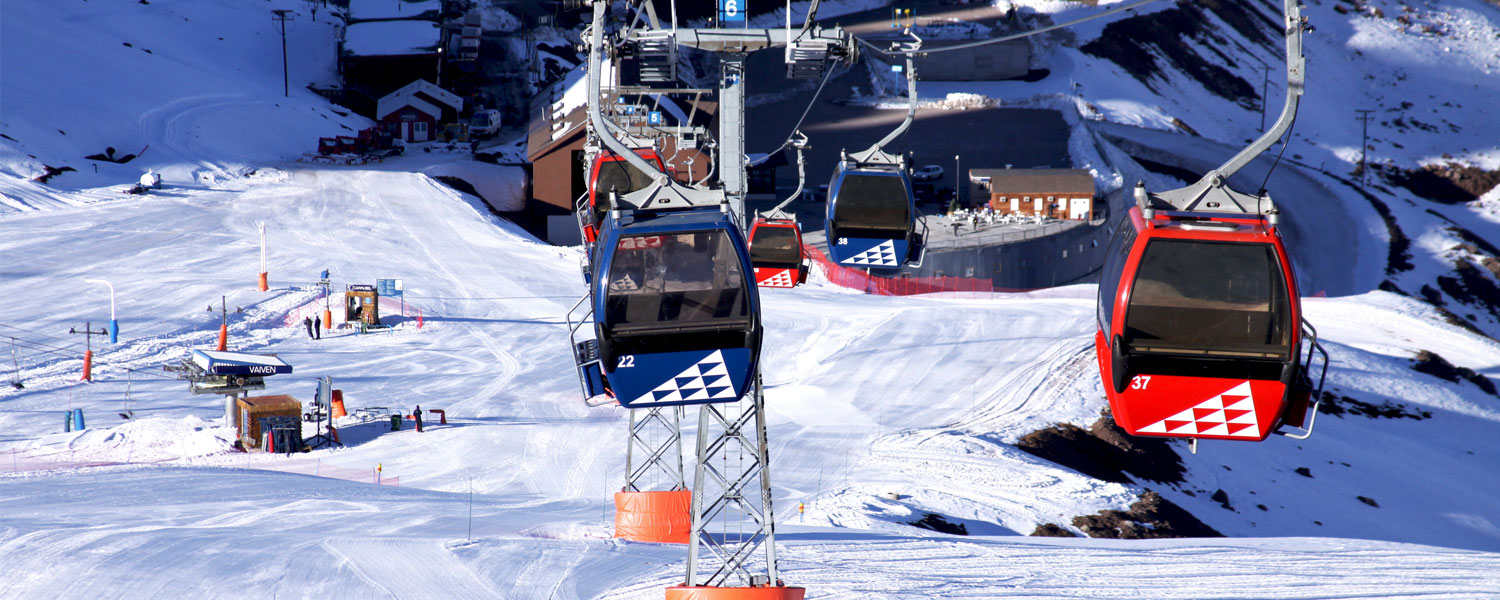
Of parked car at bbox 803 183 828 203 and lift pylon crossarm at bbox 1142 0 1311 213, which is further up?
parked car at bbox 803 183 828 203

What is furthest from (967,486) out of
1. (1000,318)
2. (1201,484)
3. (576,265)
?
(576,265)

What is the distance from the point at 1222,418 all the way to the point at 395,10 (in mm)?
75382

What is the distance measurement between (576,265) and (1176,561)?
1062 inches

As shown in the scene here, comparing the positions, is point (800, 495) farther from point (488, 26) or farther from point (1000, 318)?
point (488, 26)

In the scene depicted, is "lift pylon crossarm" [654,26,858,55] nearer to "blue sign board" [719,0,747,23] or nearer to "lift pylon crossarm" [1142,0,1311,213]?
"blue sign board" [719,0,747,23]

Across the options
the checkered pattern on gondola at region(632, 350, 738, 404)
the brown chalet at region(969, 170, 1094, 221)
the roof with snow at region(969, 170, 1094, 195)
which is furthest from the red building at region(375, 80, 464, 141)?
the checkered pattern on gondola at region(632, 350, 738, 404)

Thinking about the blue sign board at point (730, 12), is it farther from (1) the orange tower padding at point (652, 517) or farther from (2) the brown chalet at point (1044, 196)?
(2) the brown chalet at point (1044, 196)

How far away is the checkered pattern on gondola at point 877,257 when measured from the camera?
64.8 ft

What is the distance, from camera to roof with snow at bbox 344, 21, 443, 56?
71125 millimetres

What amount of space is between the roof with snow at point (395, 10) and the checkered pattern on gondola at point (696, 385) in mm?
69969

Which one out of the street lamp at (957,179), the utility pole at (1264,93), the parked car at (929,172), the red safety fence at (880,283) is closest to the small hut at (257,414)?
the red safety fence at (880,283)

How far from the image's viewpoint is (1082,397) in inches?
1152

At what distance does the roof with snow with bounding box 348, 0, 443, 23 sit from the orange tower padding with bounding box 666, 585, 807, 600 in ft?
222

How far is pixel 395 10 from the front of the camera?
3113 inches
